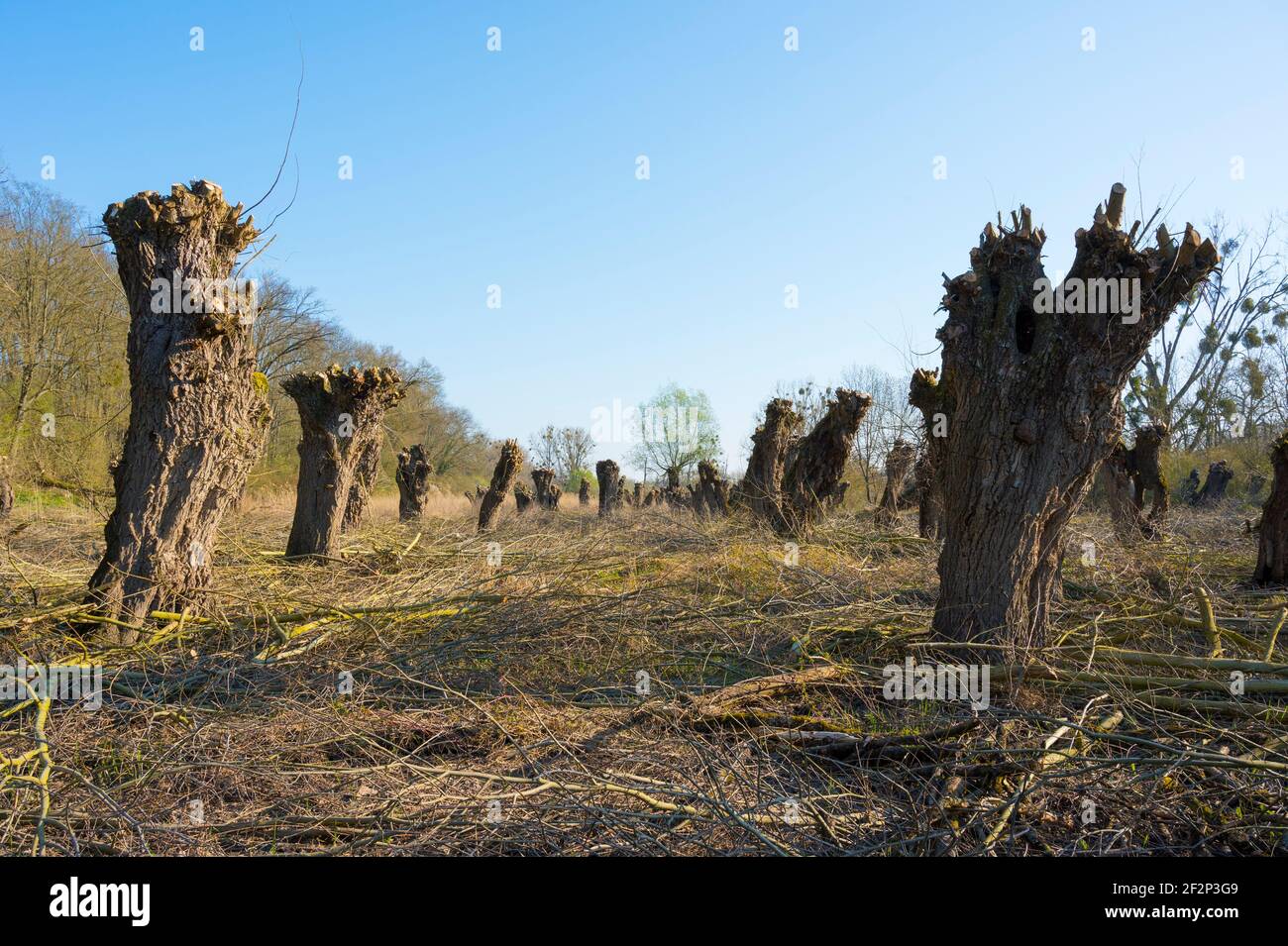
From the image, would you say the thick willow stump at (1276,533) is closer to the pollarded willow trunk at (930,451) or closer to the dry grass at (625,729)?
the dry grass at (625,729)

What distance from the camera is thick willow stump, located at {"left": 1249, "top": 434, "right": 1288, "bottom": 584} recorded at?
834 cm

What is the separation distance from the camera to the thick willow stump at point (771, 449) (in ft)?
46.1

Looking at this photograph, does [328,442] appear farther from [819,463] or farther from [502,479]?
[819,463]

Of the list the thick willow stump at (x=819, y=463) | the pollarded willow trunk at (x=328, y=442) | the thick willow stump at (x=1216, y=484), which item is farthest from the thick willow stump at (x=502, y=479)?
the thick willow stump at (x=1216, y=484)

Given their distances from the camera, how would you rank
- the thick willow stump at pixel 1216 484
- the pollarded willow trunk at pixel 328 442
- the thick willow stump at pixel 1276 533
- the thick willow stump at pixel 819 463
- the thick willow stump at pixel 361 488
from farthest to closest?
the thick willow stump at pixel 1216 484
the thick willow stump at pixel 819 463
the thick willow stump at pixel 361 488
the pollarded willow trunk at pixel 328 442
the thick willow stump at pixel 1276 533

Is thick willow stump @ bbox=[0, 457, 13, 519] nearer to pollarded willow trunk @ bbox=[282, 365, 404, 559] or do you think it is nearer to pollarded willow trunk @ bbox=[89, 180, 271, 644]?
pollarded willow trunk @ bbox=[282, 365, 404, 559]

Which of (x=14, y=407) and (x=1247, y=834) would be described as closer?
(x=1247, y=834)

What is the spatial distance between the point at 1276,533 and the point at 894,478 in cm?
738

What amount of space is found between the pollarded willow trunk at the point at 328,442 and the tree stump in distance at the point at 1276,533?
10492mm

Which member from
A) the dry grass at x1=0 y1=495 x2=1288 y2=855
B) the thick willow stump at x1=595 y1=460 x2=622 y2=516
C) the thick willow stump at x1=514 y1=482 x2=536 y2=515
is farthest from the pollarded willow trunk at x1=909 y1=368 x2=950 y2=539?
the thick willow stump at x1=595 y1=460 x2=622 y2=516
